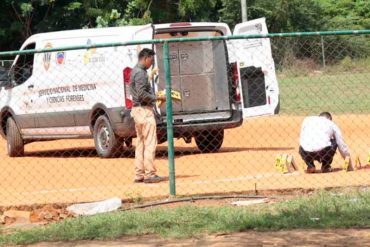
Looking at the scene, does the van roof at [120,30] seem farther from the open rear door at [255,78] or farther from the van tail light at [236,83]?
the van tail light at [236,83]

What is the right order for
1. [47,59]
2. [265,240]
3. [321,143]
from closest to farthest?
[265,240] < [321,143] < [47,59]

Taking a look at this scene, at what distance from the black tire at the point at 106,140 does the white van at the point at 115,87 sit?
0.05 feet

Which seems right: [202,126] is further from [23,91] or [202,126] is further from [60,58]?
[23,91]

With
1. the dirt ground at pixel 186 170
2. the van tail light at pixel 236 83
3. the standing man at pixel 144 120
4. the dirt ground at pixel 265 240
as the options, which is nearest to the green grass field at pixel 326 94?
the dirt ground at pixel 186 170

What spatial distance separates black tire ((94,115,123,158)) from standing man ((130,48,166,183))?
3176 millimetres

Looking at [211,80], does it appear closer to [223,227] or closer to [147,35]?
[147,35]

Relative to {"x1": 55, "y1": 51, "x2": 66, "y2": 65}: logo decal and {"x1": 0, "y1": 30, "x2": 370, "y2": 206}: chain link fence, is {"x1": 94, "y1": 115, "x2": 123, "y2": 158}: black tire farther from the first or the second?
{"x1": 55, "y1": 51, "x2": 66, "y2": 65}: logo decal

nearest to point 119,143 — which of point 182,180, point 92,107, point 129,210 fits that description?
point 92,107

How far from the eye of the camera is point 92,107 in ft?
56.4

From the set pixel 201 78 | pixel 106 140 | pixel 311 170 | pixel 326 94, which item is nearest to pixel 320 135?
pixel 311 170

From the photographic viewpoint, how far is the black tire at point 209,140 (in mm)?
17844

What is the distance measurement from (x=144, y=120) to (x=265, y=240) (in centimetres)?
447

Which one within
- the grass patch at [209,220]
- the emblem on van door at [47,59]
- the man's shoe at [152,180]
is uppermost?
the emblem on van door at [47,59]

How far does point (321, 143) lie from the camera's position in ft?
45.8
